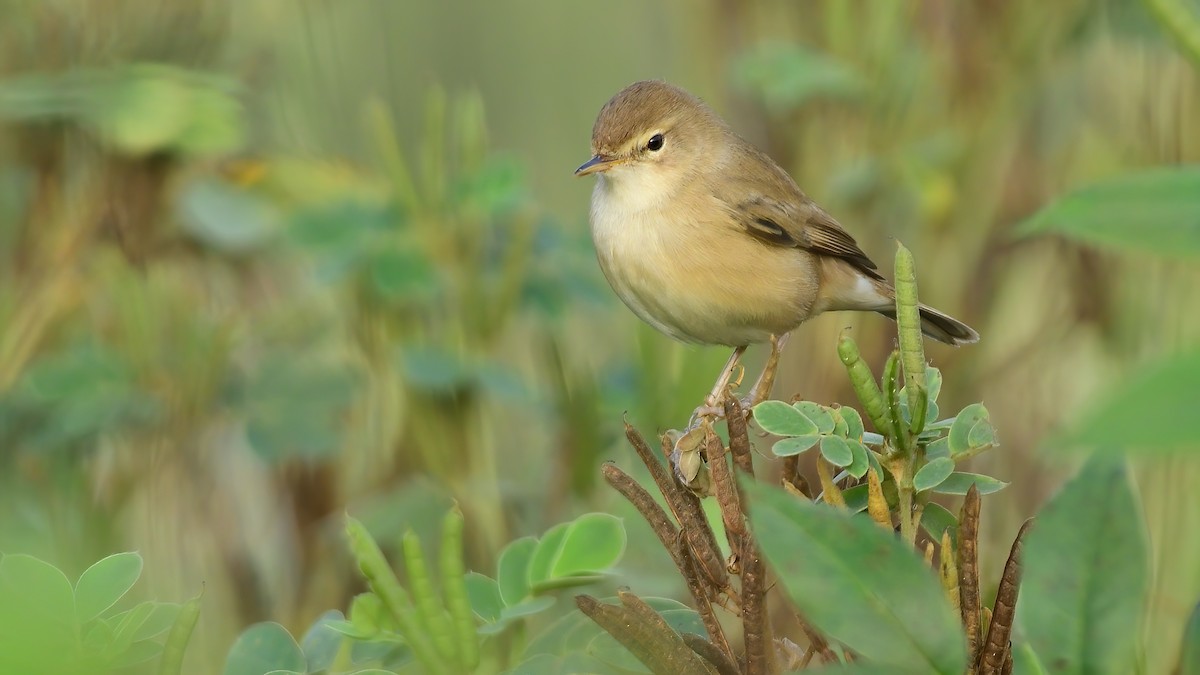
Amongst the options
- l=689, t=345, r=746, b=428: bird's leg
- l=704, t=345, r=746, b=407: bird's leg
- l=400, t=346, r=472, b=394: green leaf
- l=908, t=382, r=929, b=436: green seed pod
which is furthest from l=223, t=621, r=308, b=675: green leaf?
l=400, t=346, r=472, b=394: green leaf

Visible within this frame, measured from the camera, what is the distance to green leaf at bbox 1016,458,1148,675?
2.27 feet

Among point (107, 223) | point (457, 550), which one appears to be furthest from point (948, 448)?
point (107, 223)

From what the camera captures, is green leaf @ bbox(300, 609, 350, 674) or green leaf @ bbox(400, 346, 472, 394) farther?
green leaf @ bbox(400, 346, 472, 394)

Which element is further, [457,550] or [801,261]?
[801,261]

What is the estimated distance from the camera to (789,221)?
11.0 ft

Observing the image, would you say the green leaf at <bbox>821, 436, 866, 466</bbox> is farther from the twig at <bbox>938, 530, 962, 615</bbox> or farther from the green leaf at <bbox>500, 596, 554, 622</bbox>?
the green leaf at <bbox>500, 596, 554, 622</bbox>

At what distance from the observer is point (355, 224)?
341 cm


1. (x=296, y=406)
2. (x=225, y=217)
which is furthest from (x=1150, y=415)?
(x=225, y=217)

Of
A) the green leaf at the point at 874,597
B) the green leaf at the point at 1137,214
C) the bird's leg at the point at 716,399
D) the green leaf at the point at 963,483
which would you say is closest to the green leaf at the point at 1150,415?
the green leaf at the point at 1137,214

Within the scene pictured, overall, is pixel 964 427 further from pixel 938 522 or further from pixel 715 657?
pixel 715 657

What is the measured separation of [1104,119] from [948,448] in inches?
136

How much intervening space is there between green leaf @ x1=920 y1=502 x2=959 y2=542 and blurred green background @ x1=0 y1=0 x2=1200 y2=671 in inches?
67.2

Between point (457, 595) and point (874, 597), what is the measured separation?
299 millimetres

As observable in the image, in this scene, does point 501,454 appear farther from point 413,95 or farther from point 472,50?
point 472,50
